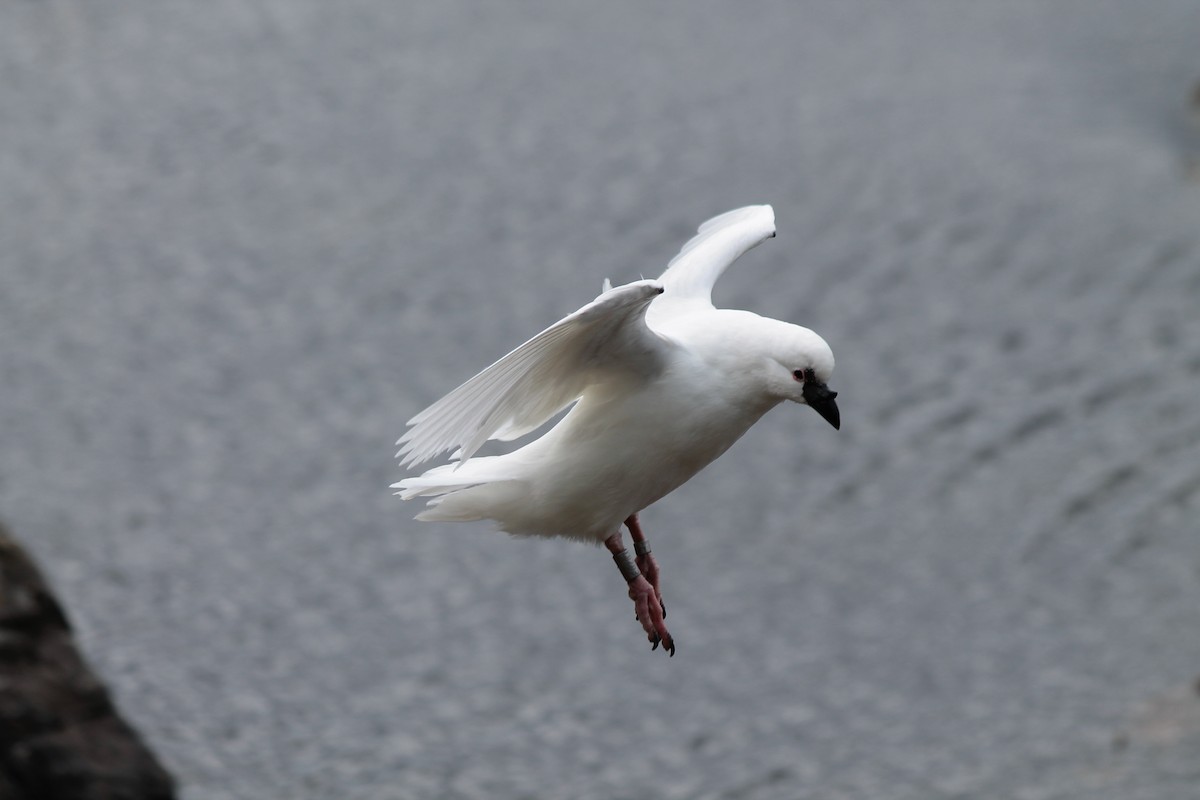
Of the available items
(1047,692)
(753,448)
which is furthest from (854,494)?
(1047,692)

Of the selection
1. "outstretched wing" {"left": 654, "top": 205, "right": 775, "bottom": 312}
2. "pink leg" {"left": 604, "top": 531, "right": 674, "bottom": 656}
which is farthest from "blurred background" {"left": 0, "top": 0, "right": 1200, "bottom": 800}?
"pink leg" {"left": 604, "top": 531, "right": 674, "bottom": 656}

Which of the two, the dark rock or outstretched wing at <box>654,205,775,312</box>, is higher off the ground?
the dark rock

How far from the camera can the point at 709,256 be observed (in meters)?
7.34

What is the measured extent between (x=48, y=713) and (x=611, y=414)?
21.6 feet

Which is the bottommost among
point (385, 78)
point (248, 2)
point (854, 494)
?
point (854, 494)

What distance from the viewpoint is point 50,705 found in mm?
11336

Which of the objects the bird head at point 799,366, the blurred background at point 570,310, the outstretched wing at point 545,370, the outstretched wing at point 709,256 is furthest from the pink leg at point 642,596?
the blurred background at point 570,310

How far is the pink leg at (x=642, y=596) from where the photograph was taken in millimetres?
6484

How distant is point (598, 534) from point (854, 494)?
450 inches

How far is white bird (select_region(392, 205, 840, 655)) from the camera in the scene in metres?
5.90

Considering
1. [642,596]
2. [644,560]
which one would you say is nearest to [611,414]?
[642,596]

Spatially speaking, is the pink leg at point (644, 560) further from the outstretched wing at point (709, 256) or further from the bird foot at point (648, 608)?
the outstretched wing at point (709, 256)

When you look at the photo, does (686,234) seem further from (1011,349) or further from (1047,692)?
(1047,692)

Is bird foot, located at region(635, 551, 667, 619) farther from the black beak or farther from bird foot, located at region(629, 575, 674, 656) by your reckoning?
the black beak
